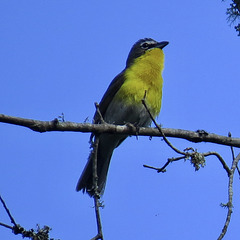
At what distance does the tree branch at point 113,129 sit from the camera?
14.3 ft

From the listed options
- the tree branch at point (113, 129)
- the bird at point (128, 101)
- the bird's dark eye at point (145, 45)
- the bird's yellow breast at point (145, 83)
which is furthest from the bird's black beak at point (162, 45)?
the tree branch at point (113, 129)

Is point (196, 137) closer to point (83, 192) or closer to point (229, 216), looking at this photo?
point (229, 216)

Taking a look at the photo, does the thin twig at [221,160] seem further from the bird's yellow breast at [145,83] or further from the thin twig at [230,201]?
the bird's yellow breast at [145,83]

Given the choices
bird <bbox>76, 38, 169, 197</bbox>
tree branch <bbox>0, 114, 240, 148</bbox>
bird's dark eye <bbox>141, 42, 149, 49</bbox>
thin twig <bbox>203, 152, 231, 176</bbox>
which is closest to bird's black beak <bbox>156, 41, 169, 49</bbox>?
bird <bbox>76, 38, 169, 197</bbox>

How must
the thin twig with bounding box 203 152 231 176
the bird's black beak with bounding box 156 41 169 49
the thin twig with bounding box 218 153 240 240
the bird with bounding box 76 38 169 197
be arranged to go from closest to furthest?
the thin twig with bounding box 218 153 240 240
the thin twig with bounding box 203 152 231 176
the bird with bounding box 76 38 169 197
the bird's black beak with bounding box 156 41 169 49

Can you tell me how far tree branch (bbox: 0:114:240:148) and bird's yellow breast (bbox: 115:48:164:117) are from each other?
134cm

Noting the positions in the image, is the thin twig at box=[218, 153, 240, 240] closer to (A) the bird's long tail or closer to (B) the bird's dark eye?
(A) the bird's long tail

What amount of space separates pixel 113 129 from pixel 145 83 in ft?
6.77

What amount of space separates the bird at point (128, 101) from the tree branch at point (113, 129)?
1.10 metres

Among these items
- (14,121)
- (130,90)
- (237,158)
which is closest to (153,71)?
(130,90)

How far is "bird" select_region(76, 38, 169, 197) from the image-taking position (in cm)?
690

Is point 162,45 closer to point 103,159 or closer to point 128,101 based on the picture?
point 128,101

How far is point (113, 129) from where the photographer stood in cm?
518

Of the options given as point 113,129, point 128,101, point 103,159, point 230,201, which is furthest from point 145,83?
point 230,201
